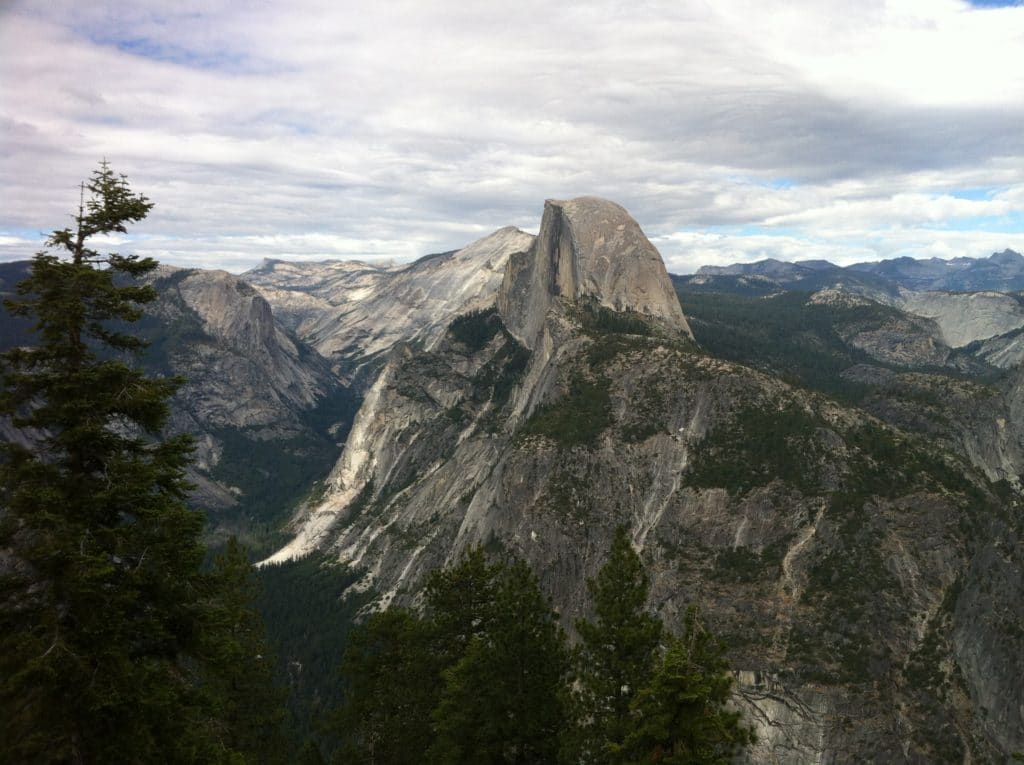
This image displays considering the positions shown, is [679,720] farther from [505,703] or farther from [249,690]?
[249,690]

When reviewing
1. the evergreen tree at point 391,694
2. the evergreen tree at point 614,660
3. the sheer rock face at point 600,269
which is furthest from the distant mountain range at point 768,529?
the evergreen tree at point 614,660

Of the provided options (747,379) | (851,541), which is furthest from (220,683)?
(747,379)

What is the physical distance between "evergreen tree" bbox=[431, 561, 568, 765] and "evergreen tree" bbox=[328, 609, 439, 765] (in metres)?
3.28

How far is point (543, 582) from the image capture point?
10075cm

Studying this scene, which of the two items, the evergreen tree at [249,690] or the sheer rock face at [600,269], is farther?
the sheer rock face at [600,269]

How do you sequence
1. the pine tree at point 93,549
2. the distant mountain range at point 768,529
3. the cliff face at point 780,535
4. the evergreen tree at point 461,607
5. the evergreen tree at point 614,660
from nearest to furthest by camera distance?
the pine tree at point 93,549 < the evergreen tree at point 614,660 < the evergreen tree at point 461,607 < the cliff face at point 780,535 < the distant mountain range at point 768,529

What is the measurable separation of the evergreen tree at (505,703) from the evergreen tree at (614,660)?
5.19 ft

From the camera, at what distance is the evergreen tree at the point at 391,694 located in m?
34.9

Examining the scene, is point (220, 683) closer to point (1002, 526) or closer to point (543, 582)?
point (543, 582)

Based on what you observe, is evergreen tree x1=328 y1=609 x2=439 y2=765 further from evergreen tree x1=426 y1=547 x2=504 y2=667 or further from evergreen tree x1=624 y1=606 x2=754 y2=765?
evergreen tree x1=624 y1=606 x2=754 y2=765

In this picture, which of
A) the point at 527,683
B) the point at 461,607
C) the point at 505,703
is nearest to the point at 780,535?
the point at 461,607

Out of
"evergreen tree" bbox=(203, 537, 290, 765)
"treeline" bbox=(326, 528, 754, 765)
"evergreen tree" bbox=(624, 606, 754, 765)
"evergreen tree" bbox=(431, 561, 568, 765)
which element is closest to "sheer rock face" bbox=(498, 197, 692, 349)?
"evergreen tree" bbox=(203, 537, 290, 765)

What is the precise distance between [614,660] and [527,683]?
4.20m

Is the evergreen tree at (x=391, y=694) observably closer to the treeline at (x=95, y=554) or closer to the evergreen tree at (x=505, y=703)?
the evergreen tree at (x=505, y=703)
